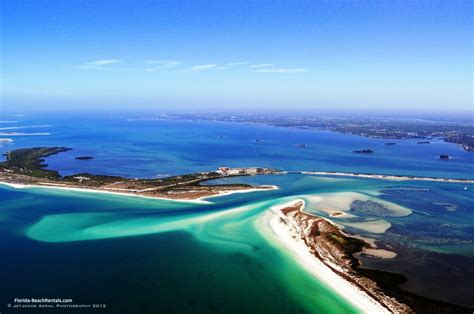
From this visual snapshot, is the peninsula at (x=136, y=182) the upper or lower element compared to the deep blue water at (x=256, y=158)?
lower

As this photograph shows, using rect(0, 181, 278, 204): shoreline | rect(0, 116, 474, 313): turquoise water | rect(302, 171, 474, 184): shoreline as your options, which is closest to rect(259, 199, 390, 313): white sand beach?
rect(0, 116, 474, 313): turquoise water

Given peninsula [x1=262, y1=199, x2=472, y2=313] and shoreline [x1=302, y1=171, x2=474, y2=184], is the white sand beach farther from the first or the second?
shoreline [x1=302, y1=171, x2=474, y2=184]

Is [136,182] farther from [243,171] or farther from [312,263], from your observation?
[312,263]

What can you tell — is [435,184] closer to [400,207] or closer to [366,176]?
[366,176]

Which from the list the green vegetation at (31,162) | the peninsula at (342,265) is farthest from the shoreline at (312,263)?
the green vegetation at (31,162)

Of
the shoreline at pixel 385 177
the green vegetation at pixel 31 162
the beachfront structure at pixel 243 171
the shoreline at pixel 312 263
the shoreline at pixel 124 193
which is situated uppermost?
the green vegetation at pixel 31 162

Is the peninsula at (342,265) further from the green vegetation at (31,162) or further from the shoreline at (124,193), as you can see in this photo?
the green vegetation at (31,162)

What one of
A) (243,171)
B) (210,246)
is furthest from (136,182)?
(210,246)

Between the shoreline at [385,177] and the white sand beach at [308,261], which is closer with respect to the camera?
the white sand beach at [308,261]
